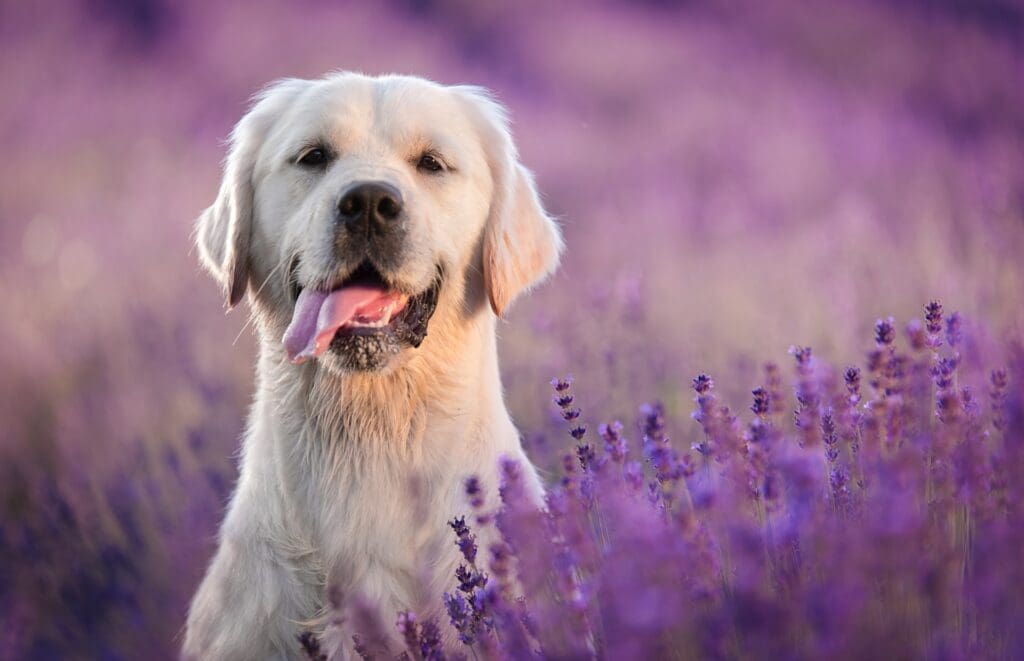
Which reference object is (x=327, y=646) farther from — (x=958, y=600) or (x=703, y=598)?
(x=958, y=600)

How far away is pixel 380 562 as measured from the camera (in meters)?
2.43

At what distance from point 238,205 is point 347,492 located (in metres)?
0.81

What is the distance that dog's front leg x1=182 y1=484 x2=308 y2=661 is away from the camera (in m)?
2.40

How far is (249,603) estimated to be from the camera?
95.8 inches

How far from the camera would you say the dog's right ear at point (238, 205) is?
2.84m

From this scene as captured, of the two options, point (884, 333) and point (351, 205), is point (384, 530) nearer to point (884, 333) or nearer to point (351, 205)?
point (351, 205)

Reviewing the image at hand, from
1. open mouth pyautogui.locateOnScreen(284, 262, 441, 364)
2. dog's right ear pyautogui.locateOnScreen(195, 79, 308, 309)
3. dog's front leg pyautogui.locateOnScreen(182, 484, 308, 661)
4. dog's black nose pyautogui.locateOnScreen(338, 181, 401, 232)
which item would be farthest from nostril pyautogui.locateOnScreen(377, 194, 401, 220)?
dog's front leg pyautogui.locateOnScreen(182, 484, 308, 661)

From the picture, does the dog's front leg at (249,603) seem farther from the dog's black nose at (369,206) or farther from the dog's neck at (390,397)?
the dog's black nose at (369,206)

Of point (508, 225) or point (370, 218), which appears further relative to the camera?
point (508, 225)

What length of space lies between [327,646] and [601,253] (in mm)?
2601

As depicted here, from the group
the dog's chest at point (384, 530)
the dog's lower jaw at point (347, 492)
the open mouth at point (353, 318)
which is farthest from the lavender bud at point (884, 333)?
the open mouth at point (353, 318)

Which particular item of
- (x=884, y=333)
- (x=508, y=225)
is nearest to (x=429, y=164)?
(x=508, y=225)

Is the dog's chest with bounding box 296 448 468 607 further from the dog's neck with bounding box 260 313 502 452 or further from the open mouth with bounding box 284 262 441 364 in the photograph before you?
the open mouth with bounding box 284 262 441 364

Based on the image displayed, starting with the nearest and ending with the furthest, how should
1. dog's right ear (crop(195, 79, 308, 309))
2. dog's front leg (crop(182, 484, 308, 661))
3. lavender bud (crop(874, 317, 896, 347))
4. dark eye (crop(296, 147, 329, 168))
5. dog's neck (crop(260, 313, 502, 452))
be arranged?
lavender bud (crop(874, 317, 896, 347)), dog's front leg (crop(182, 484, 308, 661)), dog's neck (crop(260, 313, 502, 452)), dark eye (crop(296, 147, 329, 168)), dog's right ear (crop(195, 79, 308, 309))
